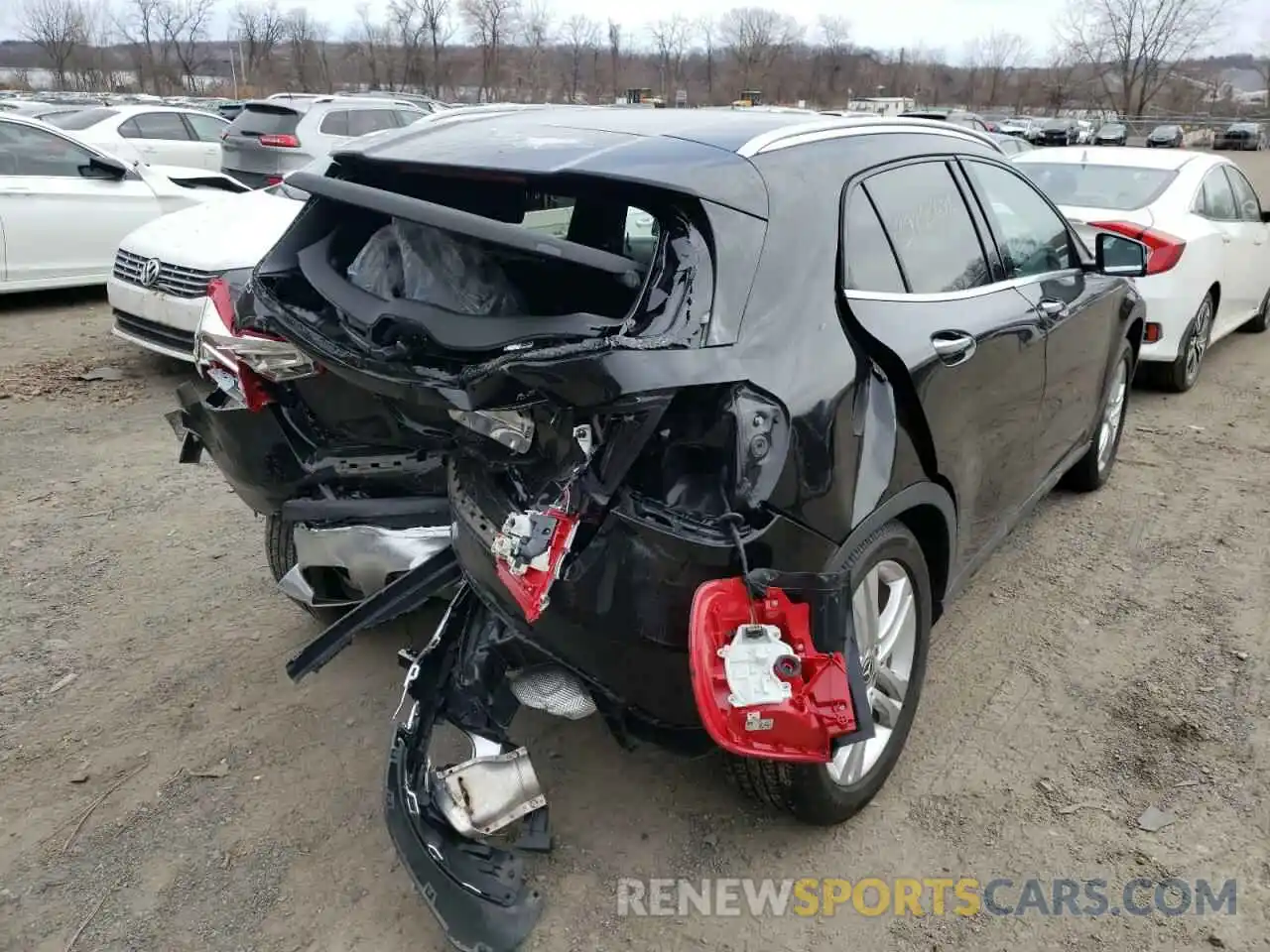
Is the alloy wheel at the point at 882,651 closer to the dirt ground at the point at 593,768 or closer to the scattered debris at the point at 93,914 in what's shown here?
the dirt ground at the point at 593,768

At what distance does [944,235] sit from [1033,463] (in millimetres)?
1069

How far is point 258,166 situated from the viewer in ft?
36.9

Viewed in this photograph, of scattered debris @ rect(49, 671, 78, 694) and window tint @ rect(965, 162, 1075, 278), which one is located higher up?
window tint @ rect(965, 162, 1075, 278)

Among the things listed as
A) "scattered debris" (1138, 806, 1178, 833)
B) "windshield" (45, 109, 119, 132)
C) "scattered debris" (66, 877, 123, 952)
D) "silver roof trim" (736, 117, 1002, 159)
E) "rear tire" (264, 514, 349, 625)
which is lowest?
"scattered debris" (66, 877, 123, 952)

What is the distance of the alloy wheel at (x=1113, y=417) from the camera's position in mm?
4855

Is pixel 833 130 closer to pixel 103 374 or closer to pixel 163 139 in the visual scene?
pixel 103 374

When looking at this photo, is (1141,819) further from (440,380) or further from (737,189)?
(440,380)

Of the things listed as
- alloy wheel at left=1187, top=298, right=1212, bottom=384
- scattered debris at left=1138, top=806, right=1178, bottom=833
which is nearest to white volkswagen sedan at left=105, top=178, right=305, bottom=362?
scattered debris at left=1138, top=806, right=1178, bottom=833

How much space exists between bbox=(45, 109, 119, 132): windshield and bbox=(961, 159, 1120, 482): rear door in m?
12.9

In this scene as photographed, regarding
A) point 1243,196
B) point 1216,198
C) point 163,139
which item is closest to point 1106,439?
point 1216,198

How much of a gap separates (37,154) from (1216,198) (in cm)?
949

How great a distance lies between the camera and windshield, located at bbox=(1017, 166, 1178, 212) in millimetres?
6785

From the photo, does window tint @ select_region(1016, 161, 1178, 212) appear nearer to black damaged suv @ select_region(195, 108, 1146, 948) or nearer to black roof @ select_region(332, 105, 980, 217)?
black damaged suv @ select_region(195, 108, 1146, 948)

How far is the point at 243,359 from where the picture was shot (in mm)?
2967
